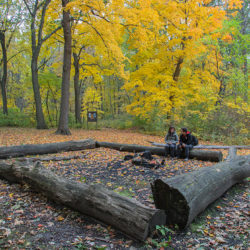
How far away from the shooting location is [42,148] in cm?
826

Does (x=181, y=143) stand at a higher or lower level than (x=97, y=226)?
higher

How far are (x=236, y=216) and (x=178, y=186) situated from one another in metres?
1.32

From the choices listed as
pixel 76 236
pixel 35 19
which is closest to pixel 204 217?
pixel 76 236

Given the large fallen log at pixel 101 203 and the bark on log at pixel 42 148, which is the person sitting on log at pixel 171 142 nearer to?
the bark on log at pixel 42 148

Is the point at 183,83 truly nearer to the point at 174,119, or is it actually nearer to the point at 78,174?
the point at 174,119

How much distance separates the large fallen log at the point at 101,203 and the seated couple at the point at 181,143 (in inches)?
202

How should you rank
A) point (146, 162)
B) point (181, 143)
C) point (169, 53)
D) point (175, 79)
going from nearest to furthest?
point (146, 162)
point (181, 143)
point (169, 53)
point (175, 79)

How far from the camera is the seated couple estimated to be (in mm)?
7938

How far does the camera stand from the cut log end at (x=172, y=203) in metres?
3.17

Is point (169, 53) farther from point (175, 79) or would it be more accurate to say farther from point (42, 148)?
point (42, 148)

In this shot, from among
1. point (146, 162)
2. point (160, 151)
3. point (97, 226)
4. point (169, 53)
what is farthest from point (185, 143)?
point (169, 53)

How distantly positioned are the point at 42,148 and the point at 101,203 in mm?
5740

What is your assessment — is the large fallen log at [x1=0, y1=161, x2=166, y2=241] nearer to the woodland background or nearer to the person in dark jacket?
the person in dark jacket

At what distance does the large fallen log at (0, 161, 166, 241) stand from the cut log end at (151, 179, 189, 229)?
22cm
